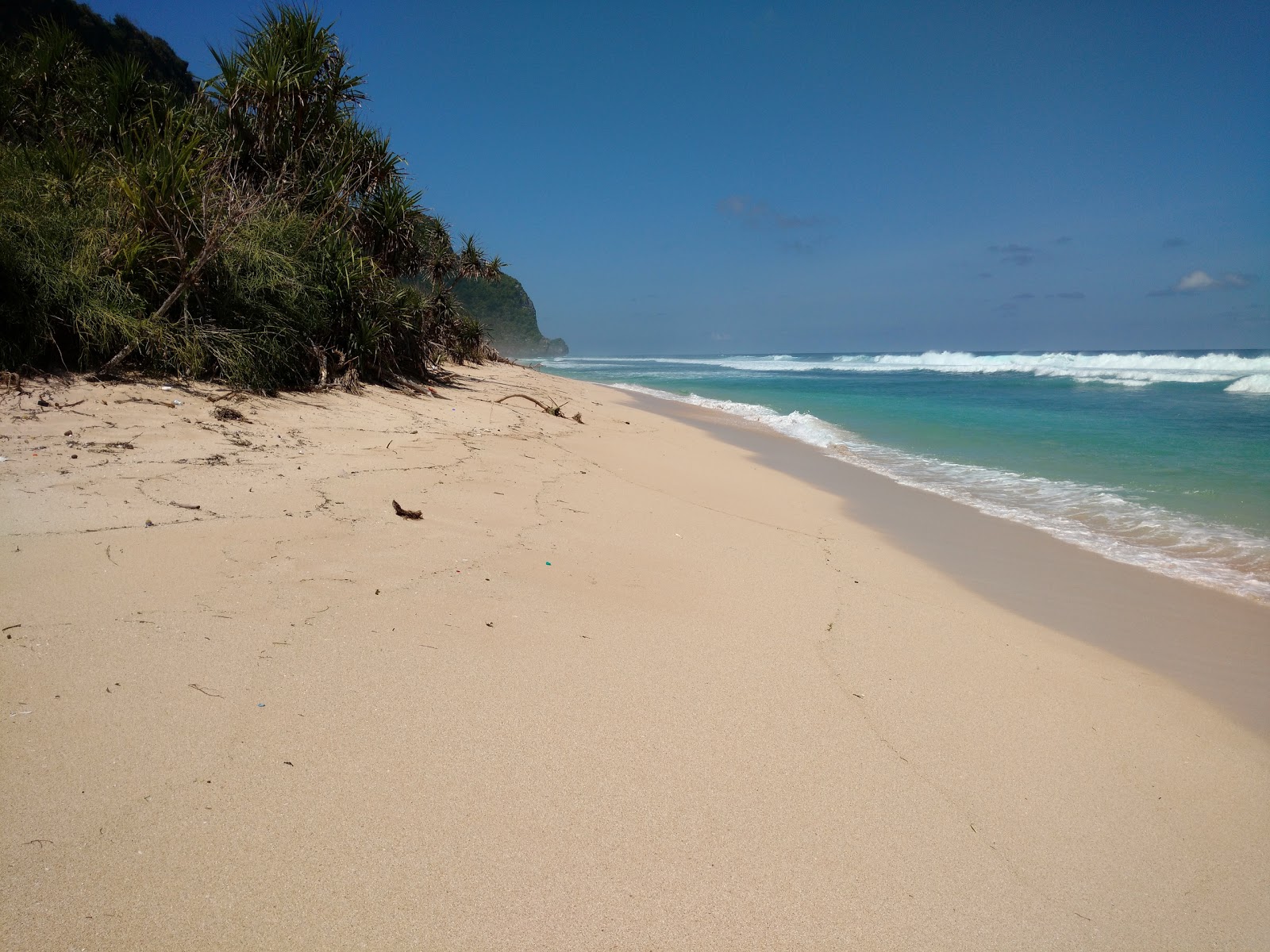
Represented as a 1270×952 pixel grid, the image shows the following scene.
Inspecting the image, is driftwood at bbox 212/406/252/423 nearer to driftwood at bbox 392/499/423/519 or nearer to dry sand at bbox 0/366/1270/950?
dry sand at bbox 0/366/1270/950

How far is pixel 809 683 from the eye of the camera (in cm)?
256

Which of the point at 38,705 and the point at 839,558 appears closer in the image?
the point at 38,705

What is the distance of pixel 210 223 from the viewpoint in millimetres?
6461

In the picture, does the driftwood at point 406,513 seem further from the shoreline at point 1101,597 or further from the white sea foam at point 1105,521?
the white sea foam at point 1105,521

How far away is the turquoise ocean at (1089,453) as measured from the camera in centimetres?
549

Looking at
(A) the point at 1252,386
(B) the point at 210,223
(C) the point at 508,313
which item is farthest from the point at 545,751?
(C) the point at 508,313

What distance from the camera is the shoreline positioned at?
Answer: 10.7 ft

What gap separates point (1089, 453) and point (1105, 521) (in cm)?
471

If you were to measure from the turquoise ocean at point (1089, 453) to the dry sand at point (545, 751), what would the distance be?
2.87 meters

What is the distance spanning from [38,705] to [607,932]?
5.37 ft

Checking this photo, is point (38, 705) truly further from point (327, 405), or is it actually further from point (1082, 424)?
point (1082, 424)

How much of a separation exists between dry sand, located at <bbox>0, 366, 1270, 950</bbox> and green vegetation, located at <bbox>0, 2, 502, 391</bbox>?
2.68 meters

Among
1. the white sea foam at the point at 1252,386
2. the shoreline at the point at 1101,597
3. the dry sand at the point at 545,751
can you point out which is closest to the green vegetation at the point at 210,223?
the dry sand at the point at 545,751

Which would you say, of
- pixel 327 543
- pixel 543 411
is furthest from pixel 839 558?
pixel 543 411
